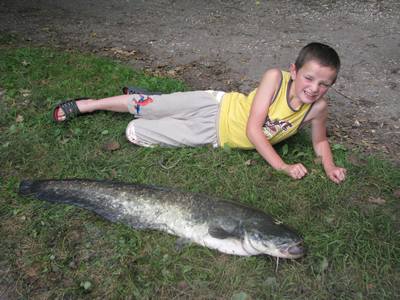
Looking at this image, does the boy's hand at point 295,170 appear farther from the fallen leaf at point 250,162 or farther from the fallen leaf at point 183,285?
the fallen leaf at point 183,285

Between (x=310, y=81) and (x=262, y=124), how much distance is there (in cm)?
61

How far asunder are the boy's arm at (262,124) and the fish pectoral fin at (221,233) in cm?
114

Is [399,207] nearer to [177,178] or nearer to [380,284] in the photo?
[380,284]

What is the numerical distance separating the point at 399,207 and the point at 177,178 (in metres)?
2.02

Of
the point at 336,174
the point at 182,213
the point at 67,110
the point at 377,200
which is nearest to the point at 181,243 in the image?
the point at 182,213

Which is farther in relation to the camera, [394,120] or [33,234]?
[394,120]

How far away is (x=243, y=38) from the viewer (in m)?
7.66

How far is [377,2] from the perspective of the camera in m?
9.57

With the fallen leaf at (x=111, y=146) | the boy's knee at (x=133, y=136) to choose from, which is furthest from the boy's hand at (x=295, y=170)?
the fallen leaf at (x=111, y=146)

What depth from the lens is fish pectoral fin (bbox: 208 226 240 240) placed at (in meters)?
2.98

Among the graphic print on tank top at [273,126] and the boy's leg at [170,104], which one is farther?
the boy's leg at [170,104]

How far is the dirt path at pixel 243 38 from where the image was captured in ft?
18.0

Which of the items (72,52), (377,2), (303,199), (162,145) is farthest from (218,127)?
(377,2)

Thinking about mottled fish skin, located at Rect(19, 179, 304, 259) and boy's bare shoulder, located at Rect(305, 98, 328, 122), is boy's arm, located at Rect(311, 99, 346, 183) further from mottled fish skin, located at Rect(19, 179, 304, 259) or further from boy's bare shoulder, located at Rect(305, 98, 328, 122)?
mottled fish skin, located at Rect(19, 179, 304, 259)
